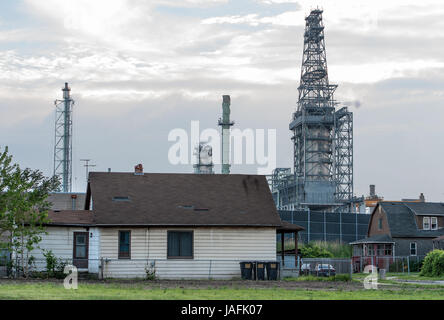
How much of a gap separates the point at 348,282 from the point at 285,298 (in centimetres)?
1295

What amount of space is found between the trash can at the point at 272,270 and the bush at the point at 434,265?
1713 centimetres

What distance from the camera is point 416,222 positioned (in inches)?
2891

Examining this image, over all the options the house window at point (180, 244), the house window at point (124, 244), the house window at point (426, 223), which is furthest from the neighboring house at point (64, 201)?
the house window at point (180, 244)

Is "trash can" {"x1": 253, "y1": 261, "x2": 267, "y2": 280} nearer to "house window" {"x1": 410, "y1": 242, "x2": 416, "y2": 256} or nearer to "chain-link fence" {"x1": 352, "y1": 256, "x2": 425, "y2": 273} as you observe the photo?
"chain-link fence" {"x1": 352, "y1": 256, "x2": 425, "y2": 273}

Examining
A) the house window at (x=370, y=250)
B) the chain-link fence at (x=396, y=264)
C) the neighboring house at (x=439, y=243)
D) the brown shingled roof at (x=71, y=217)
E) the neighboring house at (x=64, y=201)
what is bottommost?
the chain-link fence at (x=396, y=264)

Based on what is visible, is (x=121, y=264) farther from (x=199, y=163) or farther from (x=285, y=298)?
(x=199, y=163)

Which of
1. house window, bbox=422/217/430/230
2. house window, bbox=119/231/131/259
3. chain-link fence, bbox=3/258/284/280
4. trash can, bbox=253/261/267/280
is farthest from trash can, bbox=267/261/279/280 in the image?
house window, bbox=422/217/430/230

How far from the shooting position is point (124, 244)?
38.7 metres

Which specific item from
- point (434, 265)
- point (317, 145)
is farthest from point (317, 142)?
point (434, 265)

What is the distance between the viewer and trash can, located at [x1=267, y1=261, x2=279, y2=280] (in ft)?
123

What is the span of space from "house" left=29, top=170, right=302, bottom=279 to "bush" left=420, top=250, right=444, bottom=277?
14.6 metres

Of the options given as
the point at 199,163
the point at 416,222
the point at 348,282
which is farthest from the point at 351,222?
the point at 348,282

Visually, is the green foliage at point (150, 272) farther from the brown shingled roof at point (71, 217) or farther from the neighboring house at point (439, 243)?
the neighboring house at point (439, 243)

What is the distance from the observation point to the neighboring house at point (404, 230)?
72.0 metres
